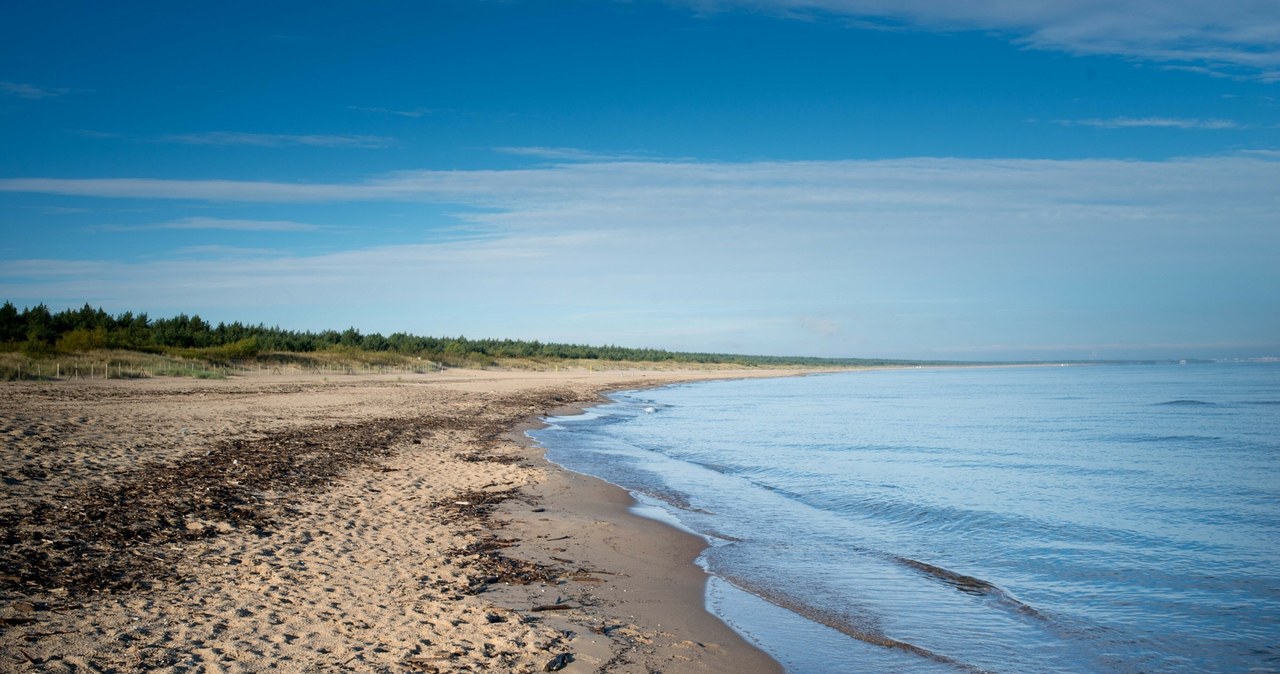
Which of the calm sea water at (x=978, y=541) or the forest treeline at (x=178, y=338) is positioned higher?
the forest treeline at (x=178, y=338)

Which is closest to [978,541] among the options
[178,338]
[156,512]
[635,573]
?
[635,573]

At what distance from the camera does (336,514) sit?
31.6ft

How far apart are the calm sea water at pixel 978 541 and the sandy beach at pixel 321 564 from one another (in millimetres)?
1001

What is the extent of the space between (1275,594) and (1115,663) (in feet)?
11.7

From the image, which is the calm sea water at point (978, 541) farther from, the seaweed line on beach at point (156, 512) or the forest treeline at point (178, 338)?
the forest treeline at point (178, 338)

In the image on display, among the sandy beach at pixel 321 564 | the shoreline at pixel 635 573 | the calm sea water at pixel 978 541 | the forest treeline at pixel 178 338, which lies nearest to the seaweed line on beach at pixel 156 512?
the sandy beach at pixel 321 564

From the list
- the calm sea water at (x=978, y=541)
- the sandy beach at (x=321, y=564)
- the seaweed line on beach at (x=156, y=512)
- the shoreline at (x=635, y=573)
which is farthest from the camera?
the calm sea water at (x=978, y=541)

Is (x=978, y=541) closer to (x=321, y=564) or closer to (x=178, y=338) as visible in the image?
(x=321, y=564)

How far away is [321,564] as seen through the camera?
7273mm

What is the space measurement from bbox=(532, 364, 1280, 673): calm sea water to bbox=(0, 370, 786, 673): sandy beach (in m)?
1.00

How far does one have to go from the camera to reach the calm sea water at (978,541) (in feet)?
21.6

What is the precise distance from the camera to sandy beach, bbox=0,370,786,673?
516cm

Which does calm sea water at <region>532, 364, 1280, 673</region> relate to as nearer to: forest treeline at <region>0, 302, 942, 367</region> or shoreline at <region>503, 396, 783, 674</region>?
shoreline at <region>503, 396, 783, 674</region>

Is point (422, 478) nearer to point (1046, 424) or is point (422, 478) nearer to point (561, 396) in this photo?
point (1046, 424)
